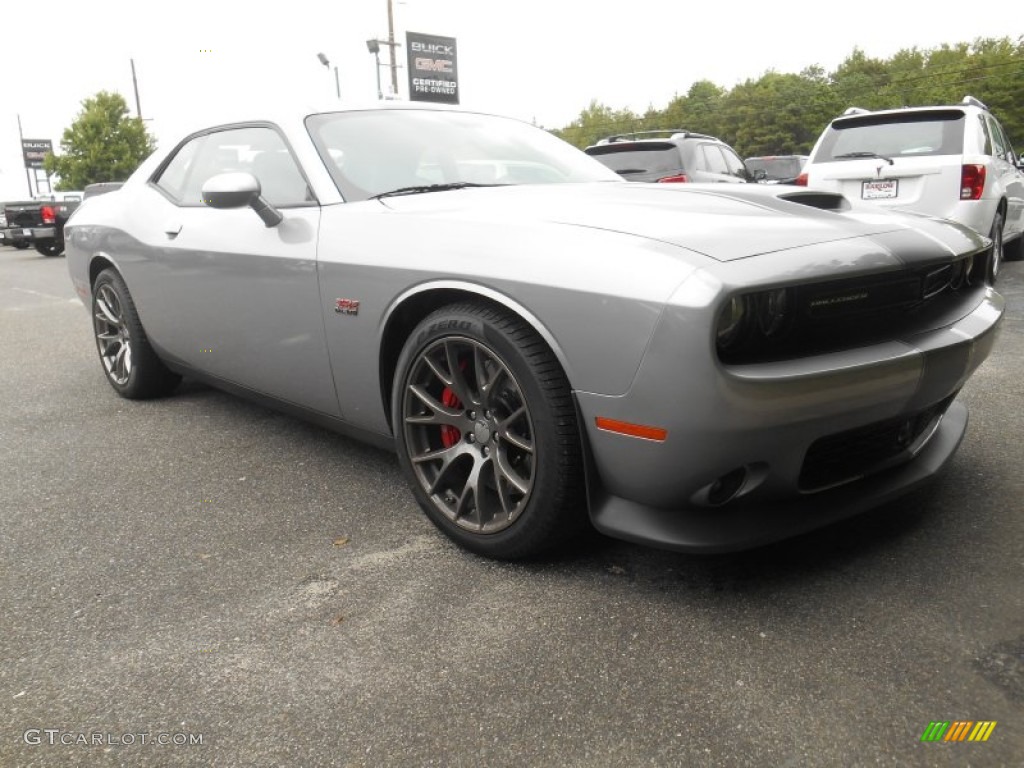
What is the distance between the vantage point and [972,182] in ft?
20.6

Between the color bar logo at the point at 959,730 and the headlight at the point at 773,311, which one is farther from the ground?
the headlight at the point at 773,311

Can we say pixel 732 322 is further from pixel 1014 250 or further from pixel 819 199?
pixel 1014 250

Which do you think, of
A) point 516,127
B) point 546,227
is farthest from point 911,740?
point 516,127

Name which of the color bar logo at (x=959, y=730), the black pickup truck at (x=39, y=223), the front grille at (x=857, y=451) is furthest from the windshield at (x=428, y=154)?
the black pickup truck at (x=39, y=223)

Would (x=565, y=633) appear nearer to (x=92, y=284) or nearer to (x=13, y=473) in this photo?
(x=13, y=473)

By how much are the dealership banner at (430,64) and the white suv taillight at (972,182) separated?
33.1 metres

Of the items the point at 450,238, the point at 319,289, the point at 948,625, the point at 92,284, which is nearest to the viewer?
the point at 948,625

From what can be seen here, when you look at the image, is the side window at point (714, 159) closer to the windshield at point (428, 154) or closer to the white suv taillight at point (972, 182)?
the white suv taillight at point (972, 182)

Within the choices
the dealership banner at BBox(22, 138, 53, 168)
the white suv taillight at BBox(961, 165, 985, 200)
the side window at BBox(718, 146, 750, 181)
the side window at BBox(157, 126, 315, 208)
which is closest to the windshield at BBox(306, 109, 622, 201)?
the side window at BBox(157, 126, 315, 208)

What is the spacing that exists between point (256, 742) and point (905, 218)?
2.26 meters

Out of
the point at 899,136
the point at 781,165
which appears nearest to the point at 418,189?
the point at 899,136

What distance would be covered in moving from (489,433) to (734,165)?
363 inches

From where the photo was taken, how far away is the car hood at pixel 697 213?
2.03 meters

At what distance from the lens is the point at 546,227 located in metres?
2.19
